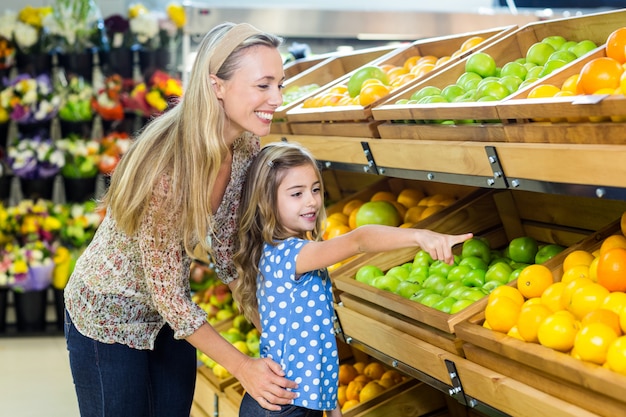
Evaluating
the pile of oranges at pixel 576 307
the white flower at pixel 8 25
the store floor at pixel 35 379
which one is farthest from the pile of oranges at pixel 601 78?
the white flower at pixel 8 25

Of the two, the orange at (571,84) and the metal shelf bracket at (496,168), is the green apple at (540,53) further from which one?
the metal shelf bracket at (496,168)

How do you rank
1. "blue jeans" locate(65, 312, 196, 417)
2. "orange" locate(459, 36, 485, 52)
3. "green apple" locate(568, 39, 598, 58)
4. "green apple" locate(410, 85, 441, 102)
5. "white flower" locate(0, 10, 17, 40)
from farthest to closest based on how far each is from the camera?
"white flower" locate(0, 10, 17, 40) < "orange" locate(459, 36, 485, 52) < "green apple" locate(410, 85, 441, 102) < "green apple" locate(568, 39, 598, 58) < "blue jeans" locate(65, 312, 196, 417)

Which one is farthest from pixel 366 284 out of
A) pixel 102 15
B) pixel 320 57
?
pixel 102 15

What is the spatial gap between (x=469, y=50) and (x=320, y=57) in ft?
5.27

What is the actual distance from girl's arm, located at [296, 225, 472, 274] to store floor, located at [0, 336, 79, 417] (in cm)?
287

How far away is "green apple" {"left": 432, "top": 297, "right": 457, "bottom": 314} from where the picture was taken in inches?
88.2

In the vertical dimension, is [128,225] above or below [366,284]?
above

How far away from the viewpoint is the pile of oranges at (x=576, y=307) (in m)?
1.67

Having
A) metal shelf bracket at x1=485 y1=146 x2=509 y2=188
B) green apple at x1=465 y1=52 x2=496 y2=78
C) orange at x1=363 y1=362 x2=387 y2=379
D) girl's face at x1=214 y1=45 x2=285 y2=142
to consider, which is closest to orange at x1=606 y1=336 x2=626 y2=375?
metal shelf bracket at x1=485 y1=146 x2=509 y2=188

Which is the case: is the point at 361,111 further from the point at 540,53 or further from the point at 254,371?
the point at 254,371

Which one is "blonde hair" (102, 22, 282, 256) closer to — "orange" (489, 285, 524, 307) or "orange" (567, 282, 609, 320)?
"orange" (489, 285, 524, 307)

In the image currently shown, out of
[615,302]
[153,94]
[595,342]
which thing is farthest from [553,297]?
[153,94]

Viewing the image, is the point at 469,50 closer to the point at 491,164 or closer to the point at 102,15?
the point at 491,164

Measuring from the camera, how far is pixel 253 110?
6.72 ft
